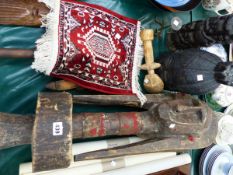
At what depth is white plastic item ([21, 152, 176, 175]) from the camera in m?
1.00

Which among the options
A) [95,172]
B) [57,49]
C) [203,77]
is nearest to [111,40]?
[57,49]

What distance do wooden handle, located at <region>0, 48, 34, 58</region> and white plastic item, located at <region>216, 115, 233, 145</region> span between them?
0.81 meters

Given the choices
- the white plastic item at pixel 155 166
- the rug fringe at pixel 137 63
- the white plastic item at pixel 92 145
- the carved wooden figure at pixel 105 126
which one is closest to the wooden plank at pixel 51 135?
the carved wooden figure at pixel 105 126

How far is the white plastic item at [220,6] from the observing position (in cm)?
123

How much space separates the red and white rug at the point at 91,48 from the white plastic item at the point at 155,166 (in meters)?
0.25

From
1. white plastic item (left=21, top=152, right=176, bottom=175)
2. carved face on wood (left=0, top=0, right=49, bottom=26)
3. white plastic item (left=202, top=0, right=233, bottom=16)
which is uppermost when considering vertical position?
white plastic item (left=202, top=0, right=233, bottom=16)

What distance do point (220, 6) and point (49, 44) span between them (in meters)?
0.74

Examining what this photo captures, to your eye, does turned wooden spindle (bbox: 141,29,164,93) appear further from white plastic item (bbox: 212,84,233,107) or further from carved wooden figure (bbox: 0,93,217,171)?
white plastic item (bbox: 212,84,233,107)

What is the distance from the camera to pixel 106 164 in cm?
107

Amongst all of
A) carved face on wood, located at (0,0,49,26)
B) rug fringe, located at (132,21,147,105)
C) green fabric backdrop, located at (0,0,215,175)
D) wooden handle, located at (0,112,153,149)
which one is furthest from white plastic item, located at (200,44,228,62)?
carved face on wood, located at (0,0,49,26)

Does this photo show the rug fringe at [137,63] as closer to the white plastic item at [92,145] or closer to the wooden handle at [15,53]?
the white plastic item at [92,145]

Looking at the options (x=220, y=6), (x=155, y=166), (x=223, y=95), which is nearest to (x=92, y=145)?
(x=155, y=166)

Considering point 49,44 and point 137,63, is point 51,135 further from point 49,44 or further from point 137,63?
point 137,63

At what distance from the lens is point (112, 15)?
1.15 m
